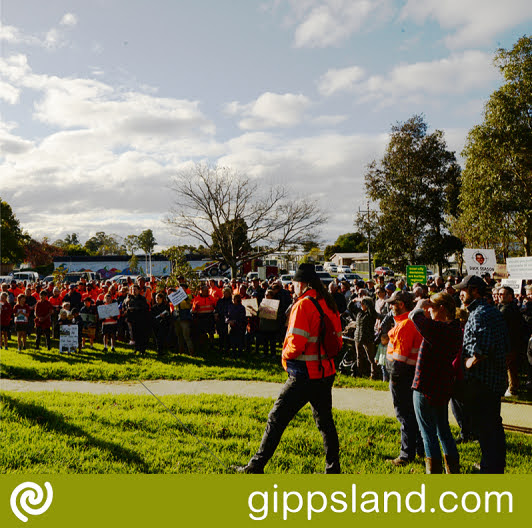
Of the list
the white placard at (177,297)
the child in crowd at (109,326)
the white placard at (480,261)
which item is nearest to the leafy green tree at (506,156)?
the white placard at (480,261)

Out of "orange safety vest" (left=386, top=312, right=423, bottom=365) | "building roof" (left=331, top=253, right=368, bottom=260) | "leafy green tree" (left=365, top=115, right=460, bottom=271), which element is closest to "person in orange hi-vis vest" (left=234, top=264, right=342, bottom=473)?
"orange safety vest" (left=386, top=312, right=423, bottom=365)

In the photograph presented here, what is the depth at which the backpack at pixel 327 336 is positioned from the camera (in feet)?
14.9

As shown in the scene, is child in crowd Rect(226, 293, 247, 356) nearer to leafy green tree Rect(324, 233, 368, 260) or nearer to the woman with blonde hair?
the woman with blonde hair

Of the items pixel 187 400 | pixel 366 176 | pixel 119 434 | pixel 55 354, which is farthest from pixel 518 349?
pixel 366 176

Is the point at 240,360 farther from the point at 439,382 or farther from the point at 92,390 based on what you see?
the point at 439,382

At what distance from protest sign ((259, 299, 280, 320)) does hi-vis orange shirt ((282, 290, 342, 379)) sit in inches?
309

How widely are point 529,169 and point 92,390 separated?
2285cm

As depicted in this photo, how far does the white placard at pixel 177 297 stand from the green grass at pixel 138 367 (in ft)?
4.93

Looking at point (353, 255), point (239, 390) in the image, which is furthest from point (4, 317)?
point (353, 255)

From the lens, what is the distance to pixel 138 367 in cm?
1130

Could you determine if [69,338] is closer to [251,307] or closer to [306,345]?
[251,307]

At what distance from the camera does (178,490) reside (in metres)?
4.25

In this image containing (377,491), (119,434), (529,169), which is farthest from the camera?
(529,169)

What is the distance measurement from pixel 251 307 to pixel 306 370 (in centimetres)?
891
